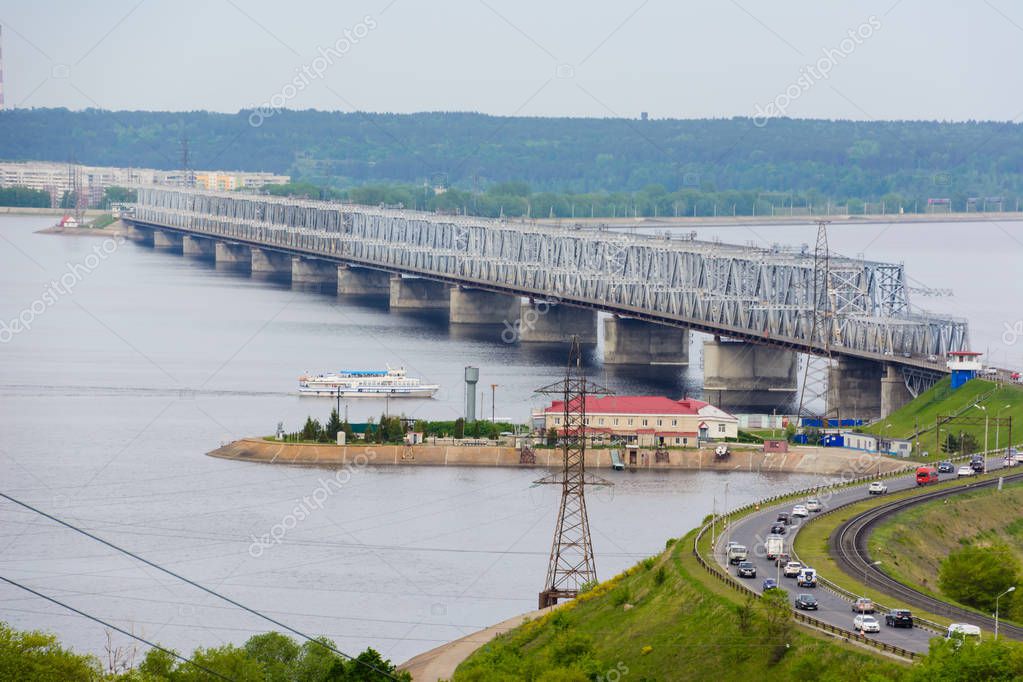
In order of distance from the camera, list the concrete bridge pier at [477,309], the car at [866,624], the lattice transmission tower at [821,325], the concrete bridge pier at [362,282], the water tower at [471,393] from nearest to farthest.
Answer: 1. the car at [866,624]
2. the water tower at [471,393]
3. the lattice transmission tower at [821,325]
4. the concrete bridge pier at [477,309]
5. the concrete bridge pier at [362,282]

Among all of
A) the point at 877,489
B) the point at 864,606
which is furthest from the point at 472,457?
the point at 864,606

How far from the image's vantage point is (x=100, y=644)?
46188mm

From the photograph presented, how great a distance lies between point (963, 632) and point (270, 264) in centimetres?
15742

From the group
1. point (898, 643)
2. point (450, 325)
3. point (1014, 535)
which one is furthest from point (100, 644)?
point (450, 325)

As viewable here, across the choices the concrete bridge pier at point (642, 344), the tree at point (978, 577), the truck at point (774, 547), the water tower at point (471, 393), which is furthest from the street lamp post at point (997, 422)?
the concrete bridge pier at point (642, 344)

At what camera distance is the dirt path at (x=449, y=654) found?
146 ft

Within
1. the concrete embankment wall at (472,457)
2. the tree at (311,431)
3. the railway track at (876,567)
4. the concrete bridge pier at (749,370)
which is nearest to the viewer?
the railway track at (876,567)

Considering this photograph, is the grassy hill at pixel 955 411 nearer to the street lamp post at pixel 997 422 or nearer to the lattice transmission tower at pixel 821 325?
the street lamp post at pixel 997 422

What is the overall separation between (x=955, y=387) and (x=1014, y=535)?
23.3m

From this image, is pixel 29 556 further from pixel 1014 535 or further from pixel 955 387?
pixel 955 387

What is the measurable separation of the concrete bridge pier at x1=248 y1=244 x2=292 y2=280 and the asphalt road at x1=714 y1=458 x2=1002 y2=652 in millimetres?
127450

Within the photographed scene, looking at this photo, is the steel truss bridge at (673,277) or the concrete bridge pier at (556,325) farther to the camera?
the concrete bridge pier at (556,325)

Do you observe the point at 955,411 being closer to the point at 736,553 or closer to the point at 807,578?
the point at 736,553

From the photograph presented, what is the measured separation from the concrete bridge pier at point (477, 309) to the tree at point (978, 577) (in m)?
87.9
